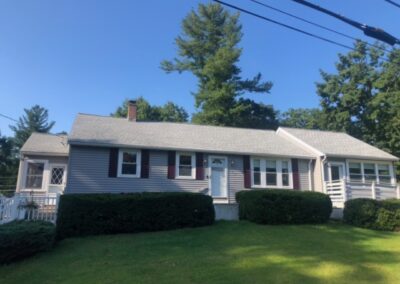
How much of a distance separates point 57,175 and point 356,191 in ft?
48.9

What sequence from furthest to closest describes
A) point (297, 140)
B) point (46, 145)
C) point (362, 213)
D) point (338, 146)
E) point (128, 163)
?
point (297, 140), point (338, 146), point (46, 145), point (128, 163), point (362, 213)

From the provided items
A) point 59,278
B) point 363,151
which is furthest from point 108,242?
point 363,151

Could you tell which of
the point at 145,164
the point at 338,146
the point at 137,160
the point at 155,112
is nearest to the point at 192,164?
the point at 145,164

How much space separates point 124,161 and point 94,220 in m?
4.66

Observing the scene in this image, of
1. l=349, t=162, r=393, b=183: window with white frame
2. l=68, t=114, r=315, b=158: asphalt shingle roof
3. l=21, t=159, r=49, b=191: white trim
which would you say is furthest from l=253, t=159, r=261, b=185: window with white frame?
l=21, t=159, r=49, b=191: white trim

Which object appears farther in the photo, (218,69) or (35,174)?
(218,69)

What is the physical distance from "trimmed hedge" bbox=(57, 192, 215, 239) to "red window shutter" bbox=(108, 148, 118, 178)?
11.1 feet

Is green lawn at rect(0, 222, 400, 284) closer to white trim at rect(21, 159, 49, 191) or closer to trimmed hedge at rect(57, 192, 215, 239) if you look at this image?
trimmed hedge at rect(57, 192, 215, 239)

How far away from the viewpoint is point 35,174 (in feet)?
56.9

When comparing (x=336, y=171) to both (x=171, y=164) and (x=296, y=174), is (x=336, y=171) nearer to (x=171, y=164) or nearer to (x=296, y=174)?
(x=296, y=174)

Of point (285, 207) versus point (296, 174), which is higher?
point (296, 174)

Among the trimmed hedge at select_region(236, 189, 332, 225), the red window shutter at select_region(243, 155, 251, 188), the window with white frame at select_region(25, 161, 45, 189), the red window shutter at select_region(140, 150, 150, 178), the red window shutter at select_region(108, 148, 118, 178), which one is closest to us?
the trimmed hedge at select_region(236, 189, 332, 225)

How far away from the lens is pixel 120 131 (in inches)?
675

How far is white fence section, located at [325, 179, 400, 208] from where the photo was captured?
1609 centimetres
